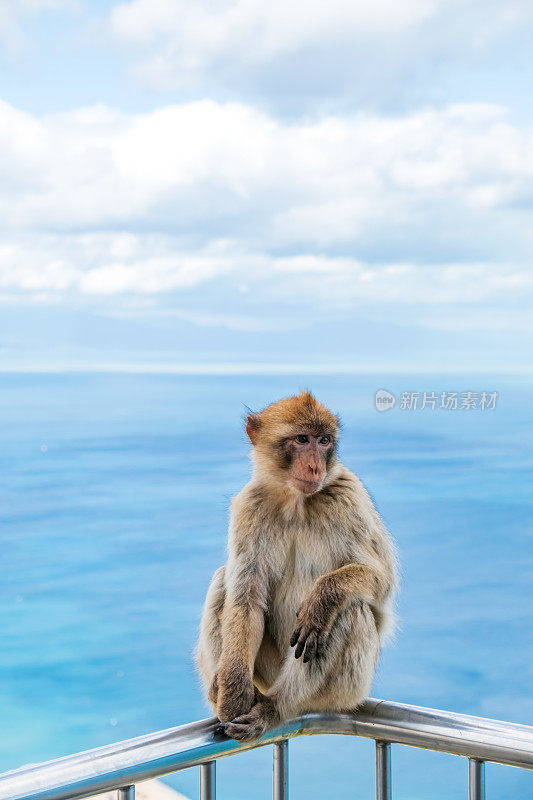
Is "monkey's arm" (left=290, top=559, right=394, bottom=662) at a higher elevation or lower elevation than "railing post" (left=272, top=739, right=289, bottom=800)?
higher

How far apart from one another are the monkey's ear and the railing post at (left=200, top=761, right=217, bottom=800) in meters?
1.05

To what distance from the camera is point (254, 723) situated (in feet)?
5.14

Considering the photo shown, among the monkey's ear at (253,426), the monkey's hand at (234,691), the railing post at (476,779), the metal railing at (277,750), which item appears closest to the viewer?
the metal railing at (277,750)

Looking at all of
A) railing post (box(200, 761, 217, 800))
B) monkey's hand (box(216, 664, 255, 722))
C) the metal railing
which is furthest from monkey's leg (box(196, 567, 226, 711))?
railing post (box(200, 761, 217, 800))

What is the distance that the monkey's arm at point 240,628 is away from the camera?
5.67 ft

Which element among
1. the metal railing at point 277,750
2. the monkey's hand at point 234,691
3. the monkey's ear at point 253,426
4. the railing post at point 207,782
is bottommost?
the monkey's hand at point 234,691

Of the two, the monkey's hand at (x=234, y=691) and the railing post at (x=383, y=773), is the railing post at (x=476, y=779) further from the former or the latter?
the monkey's hand at (x=234, y=691)

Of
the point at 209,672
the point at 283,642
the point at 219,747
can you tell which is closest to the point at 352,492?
the point at 283,642

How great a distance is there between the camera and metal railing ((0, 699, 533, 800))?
101 centimetres

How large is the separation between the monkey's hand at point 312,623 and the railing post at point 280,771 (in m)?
0.43

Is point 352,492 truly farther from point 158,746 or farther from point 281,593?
point 158,746

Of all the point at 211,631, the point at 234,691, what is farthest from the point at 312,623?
the point at 211,631

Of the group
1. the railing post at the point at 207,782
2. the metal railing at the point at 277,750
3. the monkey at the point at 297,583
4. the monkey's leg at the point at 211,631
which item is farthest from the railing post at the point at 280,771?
the monkey's leg at the point at 211,631

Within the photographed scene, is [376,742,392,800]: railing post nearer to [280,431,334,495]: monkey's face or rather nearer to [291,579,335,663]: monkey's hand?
[291,579,335,663]: monkey's hand
